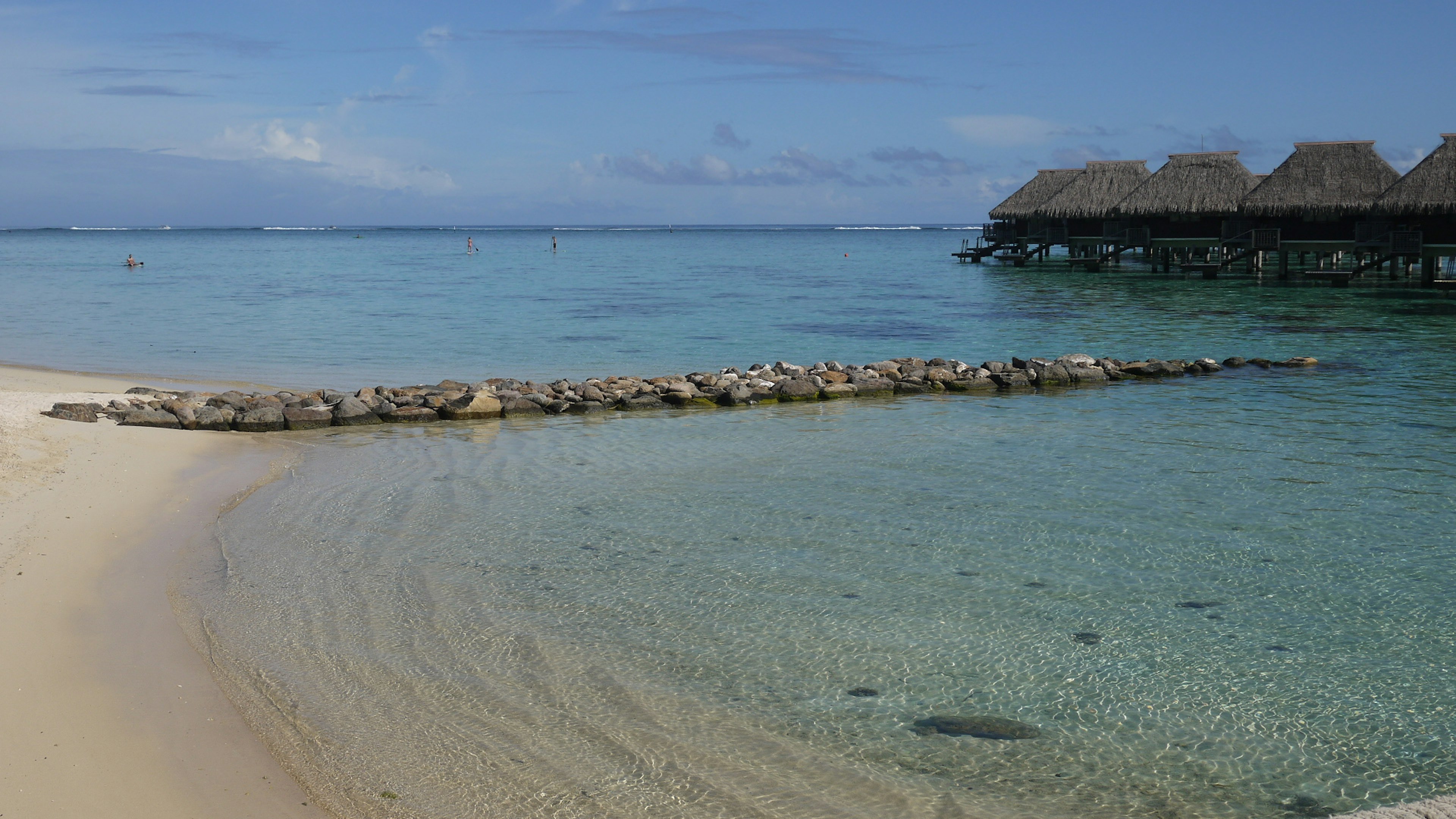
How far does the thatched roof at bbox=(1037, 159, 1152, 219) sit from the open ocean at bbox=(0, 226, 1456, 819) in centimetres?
3178

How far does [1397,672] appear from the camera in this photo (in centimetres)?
585

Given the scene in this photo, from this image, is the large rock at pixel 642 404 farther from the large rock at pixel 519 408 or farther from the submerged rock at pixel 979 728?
the submerged rock at pixel 979 728

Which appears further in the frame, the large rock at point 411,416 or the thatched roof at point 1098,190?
the thatched roof at point 1098,190

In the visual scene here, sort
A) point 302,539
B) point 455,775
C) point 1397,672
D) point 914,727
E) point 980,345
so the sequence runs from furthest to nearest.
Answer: point 980,345, point 302,539, point 1397,672, point 914,727, point 455,775

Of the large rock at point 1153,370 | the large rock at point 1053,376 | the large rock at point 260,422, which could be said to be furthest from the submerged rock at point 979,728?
the large rock at point 1153,370

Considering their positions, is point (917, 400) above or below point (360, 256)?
below

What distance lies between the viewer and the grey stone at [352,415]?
1365 centimetres

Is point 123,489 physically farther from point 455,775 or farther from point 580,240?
point 580,240

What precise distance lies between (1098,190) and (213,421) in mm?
43390

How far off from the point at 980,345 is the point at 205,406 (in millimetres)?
15992

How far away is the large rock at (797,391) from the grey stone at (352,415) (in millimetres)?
5571

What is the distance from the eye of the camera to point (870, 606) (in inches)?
268

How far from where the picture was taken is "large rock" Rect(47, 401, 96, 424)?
1312cm

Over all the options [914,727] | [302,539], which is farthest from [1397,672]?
[302,539]
